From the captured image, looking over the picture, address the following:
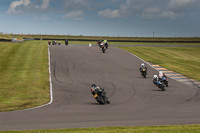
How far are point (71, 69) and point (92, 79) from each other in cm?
612

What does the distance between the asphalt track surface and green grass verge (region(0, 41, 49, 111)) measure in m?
1.13

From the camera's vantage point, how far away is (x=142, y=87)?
2512cm

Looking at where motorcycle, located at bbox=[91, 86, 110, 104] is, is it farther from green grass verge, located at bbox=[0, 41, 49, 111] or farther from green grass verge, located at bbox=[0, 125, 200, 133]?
green grass verge, located at bbox=[0, 125, 200, 133]

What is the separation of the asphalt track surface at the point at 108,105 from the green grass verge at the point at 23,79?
3.72ft

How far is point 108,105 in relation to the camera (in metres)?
17.3

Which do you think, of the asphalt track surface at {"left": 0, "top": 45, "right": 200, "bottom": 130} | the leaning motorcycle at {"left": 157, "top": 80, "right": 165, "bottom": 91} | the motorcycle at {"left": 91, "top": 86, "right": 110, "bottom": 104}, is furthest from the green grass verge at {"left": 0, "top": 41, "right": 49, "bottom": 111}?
the leaning motorcycle at {"left": 157, "top": 80, "right": 165, "bottom": 91}

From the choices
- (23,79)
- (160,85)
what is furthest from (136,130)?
(23,79)

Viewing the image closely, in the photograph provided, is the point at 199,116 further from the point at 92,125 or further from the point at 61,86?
the point at 61,86

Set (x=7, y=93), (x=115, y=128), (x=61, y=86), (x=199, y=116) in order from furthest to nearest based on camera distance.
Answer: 1. (x=61, y=86)
2. (x=7, y=93)
3. (x=199, y=116)
4. (x=115, y=128)

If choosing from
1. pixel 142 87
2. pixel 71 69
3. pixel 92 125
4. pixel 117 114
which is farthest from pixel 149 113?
pixel 71 69

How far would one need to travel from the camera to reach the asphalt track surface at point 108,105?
12.2 m

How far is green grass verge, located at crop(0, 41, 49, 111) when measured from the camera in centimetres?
1883

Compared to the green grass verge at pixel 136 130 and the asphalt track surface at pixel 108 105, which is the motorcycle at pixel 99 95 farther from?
Result: the green grass verge at pixel 136 130

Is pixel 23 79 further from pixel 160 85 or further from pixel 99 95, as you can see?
pixel 99 95
